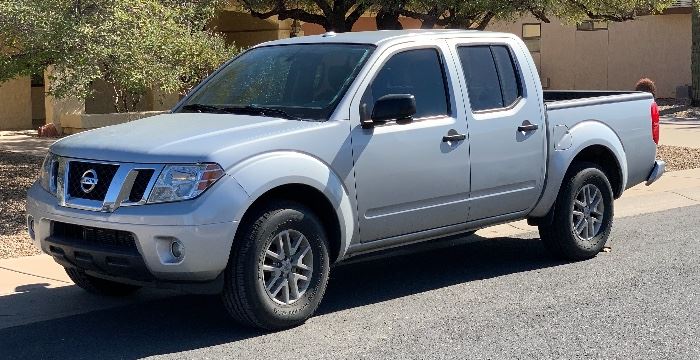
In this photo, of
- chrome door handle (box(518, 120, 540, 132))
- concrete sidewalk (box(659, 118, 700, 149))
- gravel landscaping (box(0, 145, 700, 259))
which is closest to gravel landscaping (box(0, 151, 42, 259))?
gravel landscaping (box(0, 145, 700, 259))

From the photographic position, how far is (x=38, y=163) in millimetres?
14531

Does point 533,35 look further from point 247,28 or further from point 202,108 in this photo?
point 202,108

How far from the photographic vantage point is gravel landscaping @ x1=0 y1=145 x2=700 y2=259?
30.1 feet

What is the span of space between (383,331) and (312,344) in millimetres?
523

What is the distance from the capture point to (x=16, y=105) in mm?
21750

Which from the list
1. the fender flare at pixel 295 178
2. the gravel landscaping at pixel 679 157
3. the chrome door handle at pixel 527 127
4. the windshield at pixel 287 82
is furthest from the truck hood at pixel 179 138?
the gravel landscaping at pixel 679 157

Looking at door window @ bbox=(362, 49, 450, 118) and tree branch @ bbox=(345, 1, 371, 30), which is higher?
tree branch @ bbox=(345, 1, 371, 30)

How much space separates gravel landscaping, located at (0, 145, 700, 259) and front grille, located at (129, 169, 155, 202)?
3184 mm

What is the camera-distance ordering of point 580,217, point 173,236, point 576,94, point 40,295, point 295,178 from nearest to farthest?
point 173,236 → point 295,178 → point 40,295 → point 580,217 → point 576,94

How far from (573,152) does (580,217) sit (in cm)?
64

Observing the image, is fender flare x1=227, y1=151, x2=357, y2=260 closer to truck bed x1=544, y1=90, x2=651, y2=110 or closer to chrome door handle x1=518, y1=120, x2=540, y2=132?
chrome door handle x1=518, y1=120, x2=540, y2=132

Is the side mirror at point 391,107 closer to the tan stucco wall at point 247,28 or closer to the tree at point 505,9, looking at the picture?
the tree at point 505,9

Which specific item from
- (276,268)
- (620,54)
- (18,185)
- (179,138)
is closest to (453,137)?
(276,268)

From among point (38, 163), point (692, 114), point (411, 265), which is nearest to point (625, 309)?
point (411, 265)
